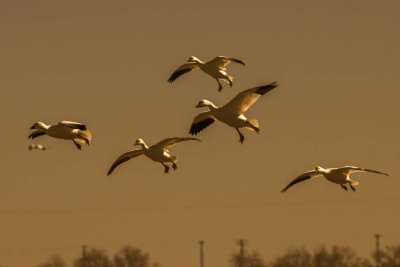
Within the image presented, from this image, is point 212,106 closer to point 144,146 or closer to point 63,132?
point 144,146

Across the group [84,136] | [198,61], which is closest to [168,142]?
[84,136]

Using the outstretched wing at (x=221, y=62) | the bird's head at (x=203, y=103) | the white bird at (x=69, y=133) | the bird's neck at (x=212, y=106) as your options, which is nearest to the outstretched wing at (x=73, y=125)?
the white bird at (x=69, y=133)

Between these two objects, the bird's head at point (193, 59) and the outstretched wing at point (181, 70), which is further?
the outstretched wing at point (181, 70)

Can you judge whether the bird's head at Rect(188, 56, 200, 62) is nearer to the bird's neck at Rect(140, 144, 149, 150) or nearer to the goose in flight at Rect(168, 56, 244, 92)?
→ the goose in flight at Rect(168, 56, 244, 92)

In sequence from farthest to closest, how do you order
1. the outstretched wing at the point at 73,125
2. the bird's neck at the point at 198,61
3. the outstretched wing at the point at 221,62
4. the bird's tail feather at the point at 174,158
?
the bird's neck at the point at 198,61 < the outstretched wing at the point at 221,62 < the bird's tail feather at the point at 174,158 < the outstretched wing at the point at 73,125

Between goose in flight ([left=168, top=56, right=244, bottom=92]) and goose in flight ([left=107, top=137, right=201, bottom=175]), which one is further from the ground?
goose in flight ([left=168, top=56, right=244, bottom=92])

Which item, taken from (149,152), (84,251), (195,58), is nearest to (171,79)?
(195,58)

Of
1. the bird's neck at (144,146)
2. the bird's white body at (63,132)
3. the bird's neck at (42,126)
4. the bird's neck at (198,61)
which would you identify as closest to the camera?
the bird's white body at (63,132)

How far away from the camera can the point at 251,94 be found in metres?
39.1

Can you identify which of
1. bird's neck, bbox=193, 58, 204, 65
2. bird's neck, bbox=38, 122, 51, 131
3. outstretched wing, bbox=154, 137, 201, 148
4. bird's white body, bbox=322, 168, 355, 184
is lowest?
bird's white body, bbox=322, 168, 355, 184

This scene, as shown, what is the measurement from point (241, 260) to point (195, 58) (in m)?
96.1

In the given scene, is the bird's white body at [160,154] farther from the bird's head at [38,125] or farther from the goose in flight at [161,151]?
the bird's head at [38,125]

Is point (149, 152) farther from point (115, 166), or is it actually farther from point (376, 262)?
point (376, 262)

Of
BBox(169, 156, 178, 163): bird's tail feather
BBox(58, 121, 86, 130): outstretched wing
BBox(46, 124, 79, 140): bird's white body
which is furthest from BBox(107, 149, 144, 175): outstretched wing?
BBox(58, 121, 86, 130): outstretched wing
